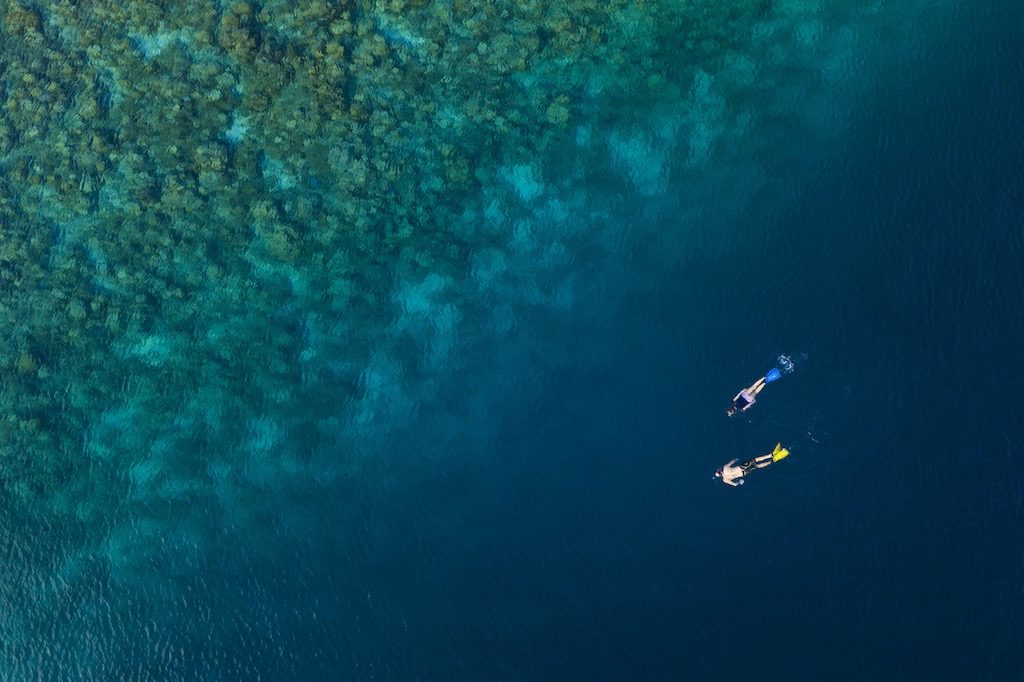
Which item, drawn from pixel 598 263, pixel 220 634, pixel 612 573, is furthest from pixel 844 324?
pixel 220 634

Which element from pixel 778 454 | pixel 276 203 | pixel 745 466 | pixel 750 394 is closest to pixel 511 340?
pixel 750 394

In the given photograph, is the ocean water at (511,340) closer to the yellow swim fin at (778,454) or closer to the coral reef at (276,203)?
the coral reef at (276,203)

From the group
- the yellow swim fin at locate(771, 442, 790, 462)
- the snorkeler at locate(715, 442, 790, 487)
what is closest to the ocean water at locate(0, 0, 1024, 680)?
the snorkeler at locate(715, 442, 790, 487)

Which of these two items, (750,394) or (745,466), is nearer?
(745,466)

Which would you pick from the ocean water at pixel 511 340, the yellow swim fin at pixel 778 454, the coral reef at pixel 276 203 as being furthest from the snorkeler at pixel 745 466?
the coral reef at pixel 276 203

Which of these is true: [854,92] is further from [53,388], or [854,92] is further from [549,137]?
[53,388]

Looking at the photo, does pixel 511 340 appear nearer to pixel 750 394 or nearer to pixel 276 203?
pixel 750 394
